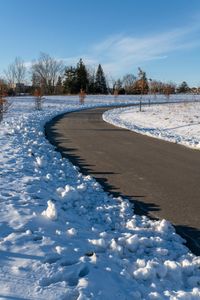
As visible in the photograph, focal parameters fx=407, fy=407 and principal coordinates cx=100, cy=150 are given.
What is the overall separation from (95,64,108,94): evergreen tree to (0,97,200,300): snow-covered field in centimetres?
9753

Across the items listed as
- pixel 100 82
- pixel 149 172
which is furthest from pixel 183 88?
pixel 149 172

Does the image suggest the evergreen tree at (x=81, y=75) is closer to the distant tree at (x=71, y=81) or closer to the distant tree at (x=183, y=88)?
the distant tree at (x=71, y=81)

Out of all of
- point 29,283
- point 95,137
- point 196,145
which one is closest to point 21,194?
point 29,283

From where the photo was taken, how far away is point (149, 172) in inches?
395

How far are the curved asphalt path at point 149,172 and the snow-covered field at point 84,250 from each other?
0.52 m

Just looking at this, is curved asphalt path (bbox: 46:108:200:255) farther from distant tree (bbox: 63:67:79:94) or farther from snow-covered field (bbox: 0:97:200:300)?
distant tree (bbox: 63:67:79:94)

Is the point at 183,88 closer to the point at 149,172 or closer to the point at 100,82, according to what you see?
the point at 100,82

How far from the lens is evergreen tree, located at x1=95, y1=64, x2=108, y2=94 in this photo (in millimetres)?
103812

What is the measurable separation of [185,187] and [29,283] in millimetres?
5243

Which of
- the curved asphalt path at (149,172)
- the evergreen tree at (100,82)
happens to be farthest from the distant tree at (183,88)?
the curved asphalt path at (149,172)

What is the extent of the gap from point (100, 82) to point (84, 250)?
10197cm

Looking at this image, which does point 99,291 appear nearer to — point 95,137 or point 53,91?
point 95,137

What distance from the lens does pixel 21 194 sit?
22.9 feet

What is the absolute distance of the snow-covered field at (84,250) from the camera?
3.84 meters
